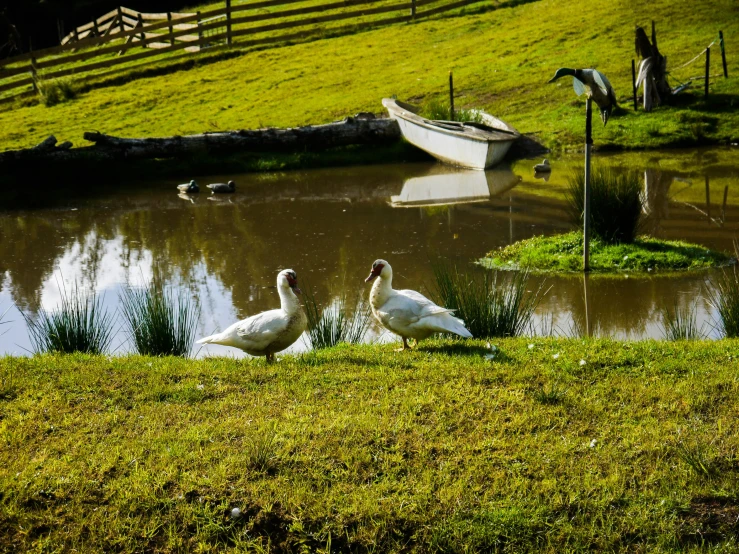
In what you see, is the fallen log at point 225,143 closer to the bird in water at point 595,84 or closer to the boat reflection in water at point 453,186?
the boat reflection in water at point 453,186

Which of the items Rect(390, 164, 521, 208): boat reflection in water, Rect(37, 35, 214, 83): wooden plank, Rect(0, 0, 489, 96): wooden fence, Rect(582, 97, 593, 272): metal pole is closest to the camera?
Rect(582, 97, 593, 272): metal pole

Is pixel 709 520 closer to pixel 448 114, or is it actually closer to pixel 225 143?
pixel 448 114

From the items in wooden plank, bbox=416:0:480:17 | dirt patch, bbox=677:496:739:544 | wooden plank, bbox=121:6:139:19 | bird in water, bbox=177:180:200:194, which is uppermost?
wooden plank, bbox=121:6:139:19

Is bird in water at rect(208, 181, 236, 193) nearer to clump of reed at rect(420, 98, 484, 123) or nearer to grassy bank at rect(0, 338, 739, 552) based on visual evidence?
clump of reed at rect(420, 98, 484, 123)

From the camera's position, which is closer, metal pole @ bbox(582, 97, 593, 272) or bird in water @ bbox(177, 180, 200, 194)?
metal pole @ bbox(582, 97, 593, 272)

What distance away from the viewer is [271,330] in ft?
24.0

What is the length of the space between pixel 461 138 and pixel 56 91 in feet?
62.7

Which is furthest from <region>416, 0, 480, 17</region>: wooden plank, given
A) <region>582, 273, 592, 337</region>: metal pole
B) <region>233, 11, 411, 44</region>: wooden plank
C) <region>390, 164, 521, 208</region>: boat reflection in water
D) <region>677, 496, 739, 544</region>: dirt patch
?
<region>677, 496, 739, 544</region>: dirt patch

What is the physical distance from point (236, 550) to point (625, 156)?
18.7 metres

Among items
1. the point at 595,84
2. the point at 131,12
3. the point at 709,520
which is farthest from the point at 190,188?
the point at 131,12

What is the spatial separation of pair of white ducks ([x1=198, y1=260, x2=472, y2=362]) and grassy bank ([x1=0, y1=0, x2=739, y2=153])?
635 inches

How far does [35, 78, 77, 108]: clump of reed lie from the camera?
32.6m

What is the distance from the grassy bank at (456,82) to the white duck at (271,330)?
16.6m

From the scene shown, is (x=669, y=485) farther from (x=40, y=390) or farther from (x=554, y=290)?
(x=554, y=290)
